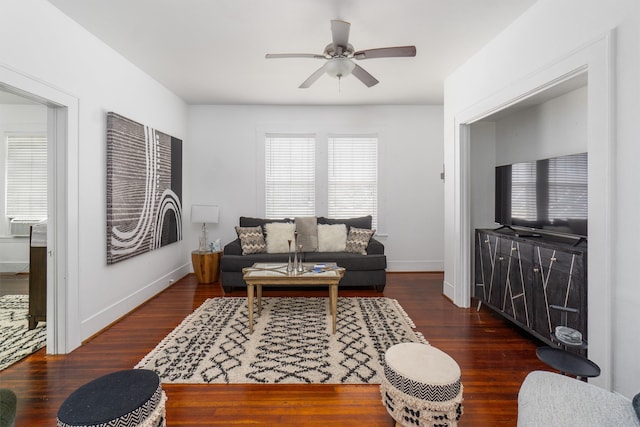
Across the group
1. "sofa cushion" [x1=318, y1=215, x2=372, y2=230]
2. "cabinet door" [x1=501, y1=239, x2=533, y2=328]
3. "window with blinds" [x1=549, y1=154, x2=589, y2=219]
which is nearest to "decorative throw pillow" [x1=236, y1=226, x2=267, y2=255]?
"sofa cushion" [x1=318, y1=215, x2=372, y2=230]

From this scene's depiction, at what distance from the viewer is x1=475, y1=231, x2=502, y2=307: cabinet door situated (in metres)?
3.20

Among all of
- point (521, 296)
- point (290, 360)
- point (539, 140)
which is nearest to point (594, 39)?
point (539, 140)

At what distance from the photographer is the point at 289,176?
526 cm

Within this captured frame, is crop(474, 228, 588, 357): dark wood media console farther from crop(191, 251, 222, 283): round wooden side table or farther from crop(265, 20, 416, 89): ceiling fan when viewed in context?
crop(191, 251, 222, 283): round wooden side table

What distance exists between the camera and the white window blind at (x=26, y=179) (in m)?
4.86

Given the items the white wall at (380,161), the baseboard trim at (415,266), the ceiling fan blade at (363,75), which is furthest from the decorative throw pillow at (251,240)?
the ceiling fan blade at (363,75)

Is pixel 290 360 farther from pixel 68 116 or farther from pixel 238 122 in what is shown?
pixel 238 122

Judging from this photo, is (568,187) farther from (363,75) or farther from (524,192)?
(363,75)

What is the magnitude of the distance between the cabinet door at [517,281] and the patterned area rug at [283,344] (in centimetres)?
96

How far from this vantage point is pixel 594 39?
1870 millimetres

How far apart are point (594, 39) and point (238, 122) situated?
4.58 m

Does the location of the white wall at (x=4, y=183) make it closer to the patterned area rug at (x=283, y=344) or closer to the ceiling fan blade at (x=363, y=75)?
the patterned area rug at (x=283, y=344)

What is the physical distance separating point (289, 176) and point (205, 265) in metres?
2.00

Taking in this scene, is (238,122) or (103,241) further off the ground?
(238,122)
